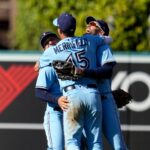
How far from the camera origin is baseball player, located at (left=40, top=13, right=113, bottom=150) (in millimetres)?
9203

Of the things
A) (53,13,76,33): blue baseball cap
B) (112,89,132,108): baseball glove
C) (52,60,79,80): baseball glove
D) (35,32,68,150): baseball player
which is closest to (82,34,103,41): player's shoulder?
(53,13,76,33): blue baseball cap

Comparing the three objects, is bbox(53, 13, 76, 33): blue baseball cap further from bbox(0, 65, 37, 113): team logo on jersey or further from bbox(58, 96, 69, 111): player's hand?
bbox(0, 65, 37, 113): team logo on jersey

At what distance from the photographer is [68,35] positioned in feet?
30.8

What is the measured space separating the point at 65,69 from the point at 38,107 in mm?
3502

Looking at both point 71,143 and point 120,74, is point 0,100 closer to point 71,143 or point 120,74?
point 120,74

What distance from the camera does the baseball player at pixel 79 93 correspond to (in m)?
9.20

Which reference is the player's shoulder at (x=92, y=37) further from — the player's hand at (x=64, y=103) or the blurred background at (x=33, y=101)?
the blurred background at (x=33, y=101)

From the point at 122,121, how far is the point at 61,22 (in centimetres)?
360

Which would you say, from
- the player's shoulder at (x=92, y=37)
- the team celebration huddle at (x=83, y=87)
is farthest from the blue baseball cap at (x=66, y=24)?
the player's shoulder at (x=92, y=37)

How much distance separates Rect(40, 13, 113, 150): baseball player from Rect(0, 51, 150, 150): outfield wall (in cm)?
330

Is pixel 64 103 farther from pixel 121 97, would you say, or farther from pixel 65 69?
pixel 121 97

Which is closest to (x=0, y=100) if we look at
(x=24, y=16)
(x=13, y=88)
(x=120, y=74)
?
(x=13, y=88)

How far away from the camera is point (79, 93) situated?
920 centimetres

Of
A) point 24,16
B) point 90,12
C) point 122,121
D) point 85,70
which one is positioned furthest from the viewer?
point 24,16
